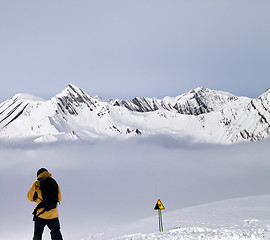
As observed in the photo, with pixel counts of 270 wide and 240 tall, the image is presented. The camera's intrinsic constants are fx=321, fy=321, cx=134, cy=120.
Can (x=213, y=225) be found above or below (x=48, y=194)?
below

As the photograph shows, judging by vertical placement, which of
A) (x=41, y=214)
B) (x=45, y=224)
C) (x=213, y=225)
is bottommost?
(x=213, y=225)

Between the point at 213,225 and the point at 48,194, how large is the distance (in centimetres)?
1072

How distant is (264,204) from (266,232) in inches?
569

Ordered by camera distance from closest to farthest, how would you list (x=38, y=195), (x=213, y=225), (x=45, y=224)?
(x=38, y=195) < (x=45, y=224) < (x=213, y=225)

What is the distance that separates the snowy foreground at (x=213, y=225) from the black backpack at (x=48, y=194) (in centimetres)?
513

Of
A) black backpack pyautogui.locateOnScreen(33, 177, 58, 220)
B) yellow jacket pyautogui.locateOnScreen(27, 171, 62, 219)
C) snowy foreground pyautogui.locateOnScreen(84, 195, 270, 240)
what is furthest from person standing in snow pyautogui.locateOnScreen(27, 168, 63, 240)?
snowy foreground pyautogui.locateOnScreen(84, 195, 270, 240)

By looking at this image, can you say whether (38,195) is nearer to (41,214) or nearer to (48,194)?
(48,194)

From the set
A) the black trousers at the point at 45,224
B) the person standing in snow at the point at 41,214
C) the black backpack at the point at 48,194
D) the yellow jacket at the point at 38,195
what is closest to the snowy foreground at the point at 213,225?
the black trousers at the point at 45,224

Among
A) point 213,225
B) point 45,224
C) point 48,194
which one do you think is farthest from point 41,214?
point 213,225

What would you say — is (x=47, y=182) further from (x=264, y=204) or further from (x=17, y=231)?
(x=17, y=231)

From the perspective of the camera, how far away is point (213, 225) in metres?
17.4

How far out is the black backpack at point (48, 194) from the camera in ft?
32.4

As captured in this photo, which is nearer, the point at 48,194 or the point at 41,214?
the point at 48,194

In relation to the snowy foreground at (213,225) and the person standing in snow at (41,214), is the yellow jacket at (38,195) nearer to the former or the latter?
the person standing in snow at (41,214)
